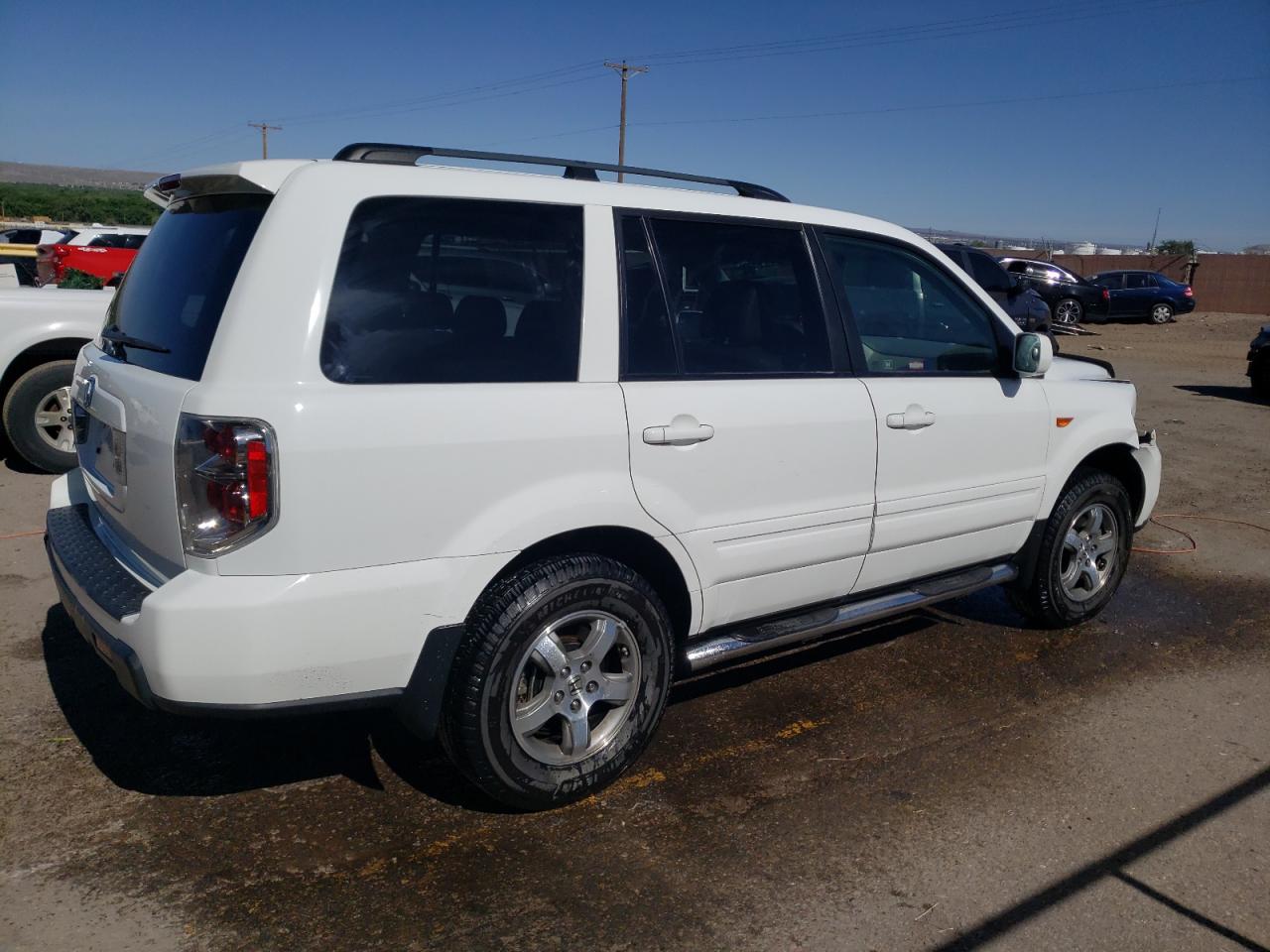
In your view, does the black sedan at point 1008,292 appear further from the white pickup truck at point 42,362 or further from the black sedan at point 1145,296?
the black sedan at point 1145,296

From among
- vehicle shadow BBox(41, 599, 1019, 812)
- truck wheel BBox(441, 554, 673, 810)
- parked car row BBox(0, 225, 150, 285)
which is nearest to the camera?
truck wheel BBox(441, 554, 673, 810)

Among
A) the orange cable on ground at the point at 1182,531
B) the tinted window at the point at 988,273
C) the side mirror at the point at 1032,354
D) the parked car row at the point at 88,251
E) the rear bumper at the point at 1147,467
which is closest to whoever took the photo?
the side mirror at the point at 1032,354

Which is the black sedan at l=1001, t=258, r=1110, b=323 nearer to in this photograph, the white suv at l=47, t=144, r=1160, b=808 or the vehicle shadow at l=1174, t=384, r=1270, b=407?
the vehicle shadow at l=1174, t=384, r=1270, b=407

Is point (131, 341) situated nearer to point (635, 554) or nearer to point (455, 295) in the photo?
point (455, 295)

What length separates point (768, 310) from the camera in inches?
154

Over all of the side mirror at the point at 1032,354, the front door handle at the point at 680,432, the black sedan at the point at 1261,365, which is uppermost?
the side mirror at the point at 1032,354

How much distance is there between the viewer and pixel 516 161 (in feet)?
11.4

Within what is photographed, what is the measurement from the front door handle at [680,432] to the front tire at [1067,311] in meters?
25.2

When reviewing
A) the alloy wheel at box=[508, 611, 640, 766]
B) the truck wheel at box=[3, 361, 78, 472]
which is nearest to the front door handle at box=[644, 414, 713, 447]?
the alloy wheel at box=[508, 611, 640, 766]

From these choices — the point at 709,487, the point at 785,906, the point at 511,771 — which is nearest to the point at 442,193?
the point at 709,487

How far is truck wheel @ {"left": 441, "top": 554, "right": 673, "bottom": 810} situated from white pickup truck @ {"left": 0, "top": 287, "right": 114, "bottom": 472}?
17.7 feet

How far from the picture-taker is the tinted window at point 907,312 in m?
4.19

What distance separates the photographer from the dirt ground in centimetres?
284

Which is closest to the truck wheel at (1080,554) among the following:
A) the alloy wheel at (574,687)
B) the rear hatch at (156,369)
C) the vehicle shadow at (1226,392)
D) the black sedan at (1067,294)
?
the alloy wheel at (574,687)
